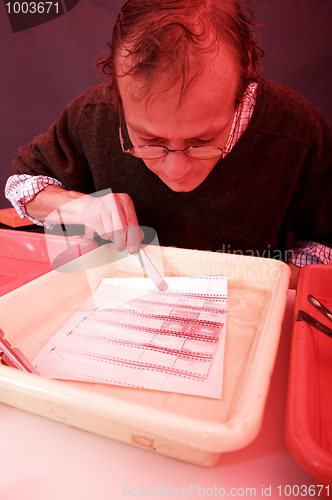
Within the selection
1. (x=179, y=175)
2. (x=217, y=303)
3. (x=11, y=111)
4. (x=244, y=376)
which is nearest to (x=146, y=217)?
(x=179, y=175)

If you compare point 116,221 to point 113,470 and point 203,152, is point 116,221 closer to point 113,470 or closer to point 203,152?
point 203,152

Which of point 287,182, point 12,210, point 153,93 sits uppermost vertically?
point 153,93

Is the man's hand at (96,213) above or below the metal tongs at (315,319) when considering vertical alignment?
above

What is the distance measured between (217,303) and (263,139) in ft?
1.78

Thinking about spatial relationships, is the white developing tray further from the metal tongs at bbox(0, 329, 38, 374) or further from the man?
the man

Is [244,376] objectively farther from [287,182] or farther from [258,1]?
[258,1]

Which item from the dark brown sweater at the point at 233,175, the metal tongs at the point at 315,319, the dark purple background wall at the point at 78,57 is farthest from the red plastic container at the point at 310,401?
the dark purple background wall at the point at 78,57

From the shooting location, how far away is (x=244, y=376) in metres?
0.42

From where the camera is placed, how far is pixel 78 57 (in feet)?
7.15

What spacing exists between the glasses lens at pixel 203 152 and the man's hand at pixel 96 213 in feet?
0.72

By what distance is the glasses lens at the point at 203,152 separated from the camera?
2.03ft

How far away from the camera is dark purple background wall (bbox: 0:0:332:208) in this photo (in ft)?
5.35

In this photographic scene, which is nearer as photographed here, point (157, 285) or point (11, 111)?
point (157, 285)

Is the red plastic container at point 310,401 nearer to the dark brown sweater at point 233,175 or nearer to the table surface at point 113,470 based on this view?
the table surface at point 113,470
